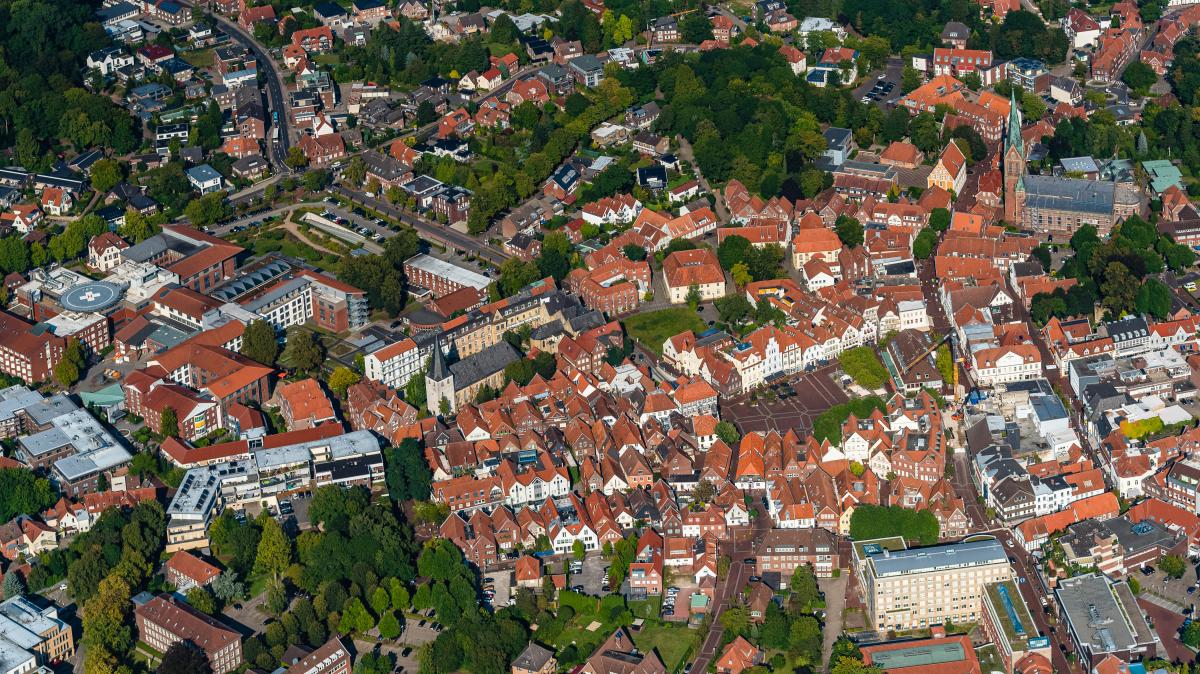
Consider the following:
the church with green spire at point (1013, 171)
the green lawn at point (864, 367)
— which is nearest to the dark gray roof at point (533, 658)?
the green lawn at point (864, 367)

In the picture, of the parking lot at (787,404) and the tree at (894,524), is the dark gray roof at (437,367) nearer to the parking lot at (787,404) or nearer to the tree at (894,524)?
the parking lot at (787,404)

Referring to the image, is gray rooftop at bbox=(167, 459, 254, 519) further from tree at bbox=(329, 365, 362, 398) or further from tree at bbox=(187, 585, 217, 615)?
tree at bbox=(329, 365, 362, 398)

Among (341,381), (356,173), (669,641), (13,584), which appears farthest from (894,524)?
(356,173)

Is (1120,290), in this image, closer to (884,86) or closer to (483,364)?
(884,86)

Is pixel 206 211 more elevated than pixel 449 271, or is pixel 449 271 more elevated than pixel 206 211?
pixel 449 271

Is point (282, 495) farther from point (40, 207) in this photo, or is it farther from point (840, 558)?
point (40, 207)
